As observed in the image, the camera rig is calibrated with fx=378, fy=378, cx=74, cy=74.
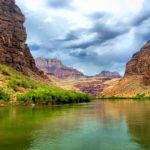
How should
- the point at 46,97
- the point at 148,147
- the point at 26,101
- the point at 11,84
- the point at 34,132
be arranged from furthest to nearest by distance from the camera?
the point at 11,84
the point at 46,97
the point at 26,101
the point at 34,132
the point at 148,147

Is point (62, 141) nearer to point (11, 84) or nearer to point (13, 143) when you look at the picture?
point (13, 143)

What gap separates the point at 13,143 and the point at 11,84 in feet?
474

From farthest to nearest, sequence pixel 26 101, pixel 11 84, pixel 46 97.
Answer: pixel 11 84
pixel 46 97
pixel 26 101

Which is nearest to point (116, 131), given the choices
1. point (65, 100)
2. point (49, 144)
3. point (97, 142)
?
point (97, 142)

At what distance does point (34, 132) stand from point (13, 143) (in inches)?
477

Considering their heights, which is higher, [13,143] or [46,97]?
[46,97]

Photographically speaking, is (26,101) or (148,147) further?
(26,101)

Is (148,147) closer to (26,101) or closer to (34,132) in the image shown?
(34,132)

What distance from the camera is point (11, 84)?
196m

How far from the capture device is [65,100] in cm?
19938

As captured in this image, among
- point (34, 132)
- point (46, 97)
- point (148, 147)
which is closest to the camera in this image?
point (148, 147)

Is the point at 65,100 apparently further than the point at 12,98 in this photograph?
Yes

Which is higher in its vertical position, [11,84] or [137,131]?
[11,84]

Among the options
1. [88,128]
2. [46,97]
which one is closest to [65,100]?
[46,97]
